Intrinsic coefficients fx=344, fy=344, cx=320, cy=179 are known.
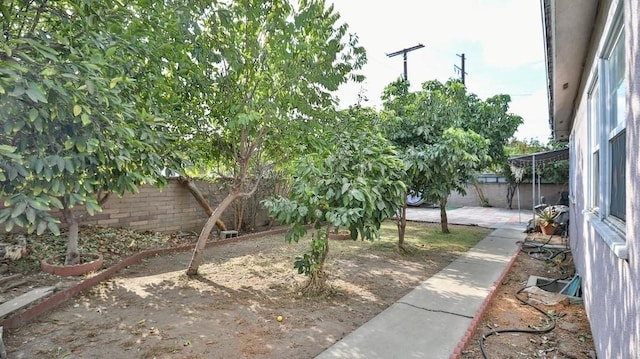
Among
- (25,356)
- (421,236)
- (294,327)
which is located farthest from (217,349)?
(421,236)

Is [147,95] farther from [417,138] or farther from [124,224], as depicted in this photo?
[417,138]

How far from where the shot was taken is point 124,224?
709 cm

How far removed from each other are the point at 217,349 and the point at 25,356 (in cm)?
Answer: 157

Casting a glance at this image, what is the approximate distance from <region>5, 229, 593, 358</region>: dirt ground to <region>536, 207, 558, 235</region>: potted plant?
3885 mm

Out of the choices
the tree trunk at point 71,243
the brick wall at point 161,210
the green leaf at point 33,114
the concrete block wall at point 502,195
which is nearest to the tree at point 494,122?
the concrete block wall at point 502,195

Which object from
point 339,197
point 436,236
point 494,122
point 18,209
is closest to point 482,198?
point 494,122

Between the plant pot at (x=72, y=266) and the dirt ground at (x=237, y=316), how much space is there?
389 millimetres

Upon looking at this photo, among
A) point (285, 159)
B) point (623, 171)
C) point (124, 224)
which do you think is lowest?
point (124, 224)

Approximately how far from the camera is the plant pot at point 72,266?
4715 mm

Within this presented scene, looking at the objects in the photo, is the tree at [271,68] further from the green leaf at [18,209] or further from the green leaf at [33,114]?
the green leaf at [18,209]

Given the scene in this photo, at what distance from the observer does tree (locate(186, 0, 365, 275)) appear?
4.82 meters

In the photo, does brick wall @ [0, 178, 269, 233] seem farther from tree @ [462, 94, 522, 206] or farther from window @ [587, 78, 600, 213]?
tree @ [462, 94, 522, 206]

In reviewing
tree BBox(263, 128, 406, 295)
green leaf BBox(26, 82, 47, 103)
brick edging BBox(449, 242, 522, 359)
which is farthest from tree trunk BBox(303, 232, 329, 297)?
green leaf BBox(26, 82, 47, 103)

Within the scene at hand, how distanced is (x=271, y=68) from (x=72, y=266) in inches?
156
